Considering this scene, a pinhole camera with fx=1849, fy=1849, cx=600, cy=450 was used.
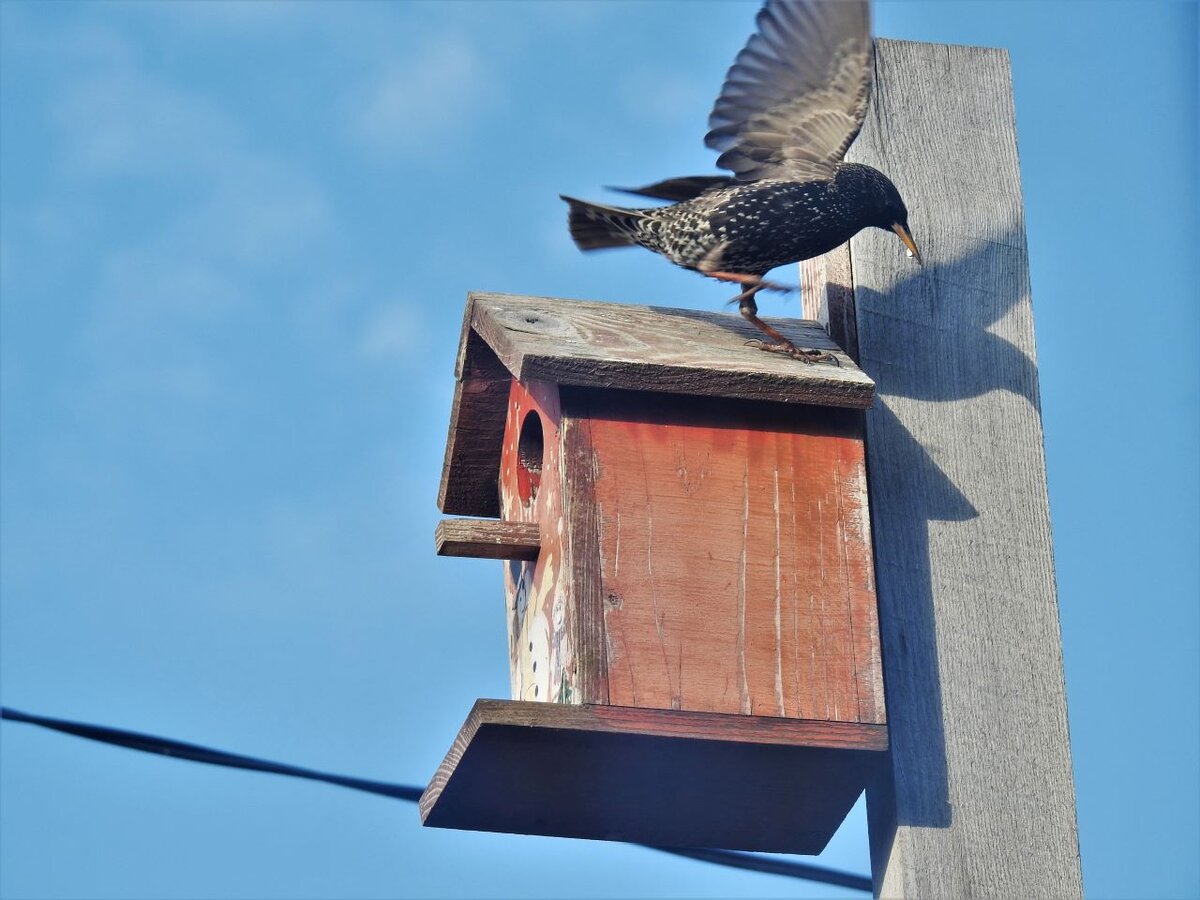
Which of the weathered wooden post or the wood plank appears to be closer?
the weathered wooden post

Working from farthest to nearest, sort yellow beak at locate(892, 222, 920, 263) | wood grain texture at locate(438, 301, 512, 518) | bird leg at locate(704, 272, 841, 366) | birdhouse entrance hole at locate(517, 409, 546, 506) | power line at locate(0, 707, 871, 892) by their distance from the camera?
wood grain texture at locate(438, 301, 512, 518) < birdhouse entrance hole at locate(517, 409, 546, 506) < yellow beak at locate(892, 222, 920, 263) < bird leg at locate(704, 272, 841, 366) < power line at locate(0, 707, 871, 892)

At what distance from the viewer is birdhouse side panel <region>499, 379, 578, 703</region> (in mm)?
3518

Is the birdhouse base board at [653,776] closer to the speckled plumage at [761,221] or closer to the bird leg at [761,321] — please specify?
the bird leg at [761,321]

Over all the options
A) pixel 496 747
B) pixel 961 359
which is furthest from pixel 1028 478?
pixel 496 747

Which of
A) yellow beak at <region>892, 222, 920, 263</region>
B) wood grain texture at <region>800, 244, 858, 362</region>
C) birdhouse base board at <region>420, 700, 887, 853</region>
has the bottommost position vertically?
birdhouse base board at <region>420, 700, 887, 853</region>

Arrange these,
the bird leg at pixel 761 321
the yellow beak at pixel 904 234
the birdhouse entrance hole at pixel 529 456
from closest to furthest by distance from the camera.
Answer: the bird leg at pixel 761 321 → the yellow beak at pixel 904 234 → the birdhouse entrance hole at pixel 529 456

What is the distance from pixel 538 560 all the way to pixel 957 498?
0.90 metres

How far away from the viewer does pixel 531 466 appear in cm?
423

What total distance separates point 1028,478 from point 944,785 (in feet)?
2.17

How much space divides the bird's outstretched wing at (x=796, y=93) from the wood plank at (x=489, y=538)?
36.9 inches

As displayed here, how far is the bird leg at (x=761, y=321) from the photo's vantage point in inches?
142

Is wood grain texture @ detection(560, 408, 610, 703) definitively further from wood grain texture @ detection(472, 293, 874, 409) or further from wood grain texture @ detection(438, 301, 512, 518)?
wood grain texture @ detection(438, 301, 512, 518)

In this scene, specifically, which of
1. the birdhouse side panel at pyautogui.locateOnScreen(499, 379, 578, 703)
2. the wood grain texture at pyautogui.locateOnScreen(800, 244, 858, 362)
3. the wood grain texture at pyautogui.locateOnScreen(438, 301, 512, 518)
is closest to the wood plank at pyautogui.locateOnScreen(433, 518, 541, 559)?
the birdhouse side panel at pyautogui.locateOnScreen(499, 379, 578, 703)

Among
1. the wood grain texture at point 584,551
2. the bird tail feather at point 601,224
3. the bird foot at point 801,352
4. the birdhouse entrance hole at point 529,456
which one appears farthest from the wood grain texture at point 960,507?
the birdhouse entrance hole at point 529,456
